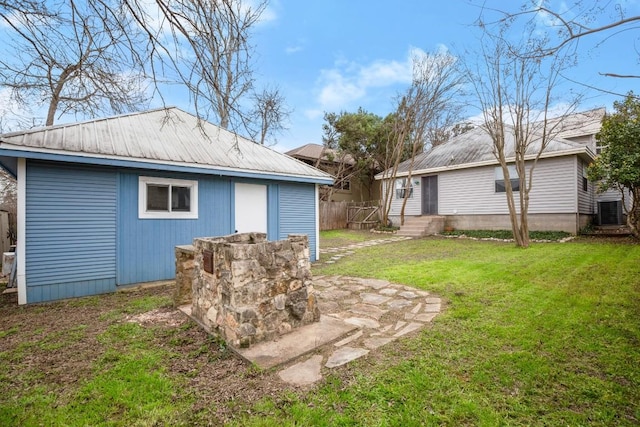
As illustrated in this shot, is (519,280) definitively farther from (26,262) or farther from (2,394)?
(26,262)

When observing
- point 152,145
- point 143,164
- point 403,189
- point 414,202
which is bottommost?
point 414,202

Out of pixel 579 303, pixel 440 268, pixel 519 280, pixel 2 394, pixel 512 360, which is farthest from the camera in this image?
pixel 440 268

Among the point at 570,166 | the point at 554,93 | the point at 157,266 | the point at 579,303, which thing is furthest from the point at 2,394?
the point at 570,166

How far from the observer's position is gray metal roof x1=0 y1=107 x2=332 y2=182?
4.65m

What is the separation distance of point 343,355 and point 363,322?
2.80ft

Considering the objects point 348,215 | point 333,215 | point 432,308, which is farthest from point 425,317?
point 348,215

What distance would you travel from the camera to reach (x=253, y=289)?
2857 mm

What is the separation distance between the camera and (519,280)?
15.9 feet

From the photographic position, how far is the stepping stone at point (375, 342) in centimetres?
279

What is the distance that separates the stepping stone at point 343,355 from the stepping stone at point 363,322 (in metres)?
0.60

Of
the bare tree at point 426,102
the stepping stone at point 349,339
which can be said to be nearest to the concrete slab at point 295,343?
the stepping stone at point 349,339

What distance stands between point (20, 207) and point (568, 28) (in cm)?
724

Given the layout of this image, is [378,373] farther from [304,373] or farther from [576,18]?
[576,18]

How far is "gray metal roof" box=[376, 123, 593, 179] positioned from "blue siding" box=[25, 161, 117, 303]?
11.4 m
